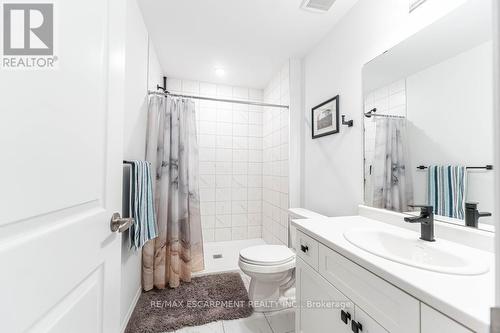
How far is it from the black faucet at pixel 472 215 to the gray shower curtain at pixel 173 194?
1901 mm

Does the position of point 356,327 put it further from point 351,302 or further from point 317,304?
point 317,304

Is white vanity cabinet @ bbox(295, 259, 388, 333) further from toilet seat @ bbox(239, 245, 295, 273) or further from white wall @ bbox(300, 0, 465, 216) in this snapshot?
white wall @ bbox(300, 0, 465, 216)

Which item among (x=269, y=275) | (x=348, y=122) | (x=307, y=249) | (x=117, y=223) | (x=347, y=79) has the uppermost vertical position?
(x=347, y=79)

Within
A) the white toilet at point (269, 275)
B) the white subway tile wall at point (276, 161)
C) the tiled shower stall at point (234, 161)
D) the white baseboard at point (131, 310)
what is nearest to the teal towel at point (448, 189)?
the white toilet at point (269, 275)

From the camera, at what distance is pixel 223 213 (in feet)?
10.1

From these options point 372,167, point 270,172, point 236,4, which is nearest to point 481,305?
point 372,167

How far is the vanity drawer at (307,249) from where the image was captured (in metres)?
1.07

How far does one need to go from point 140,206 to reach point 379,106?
1737 millimetres

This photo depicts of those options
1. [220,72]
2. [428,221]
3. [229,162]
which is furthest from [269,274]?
[220,72]

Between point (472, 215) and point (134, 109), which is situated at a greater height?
point (134, 109)

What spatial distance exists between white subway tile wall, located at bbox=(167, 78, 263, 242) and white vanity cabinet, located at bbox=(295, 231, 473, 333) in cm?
195

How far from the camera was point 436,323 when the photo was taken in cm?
53

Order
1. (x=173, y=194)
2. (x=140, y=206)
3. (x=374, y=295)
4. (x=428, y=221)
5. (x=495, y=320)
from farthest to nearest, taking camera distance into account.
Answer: (x=173, y=194) → (x=140, y=206) → (x=428, y=221) → (x=374, y=295) → (x=495, y=320)

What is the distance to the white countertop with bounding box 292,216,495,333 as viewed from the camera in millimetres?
477
